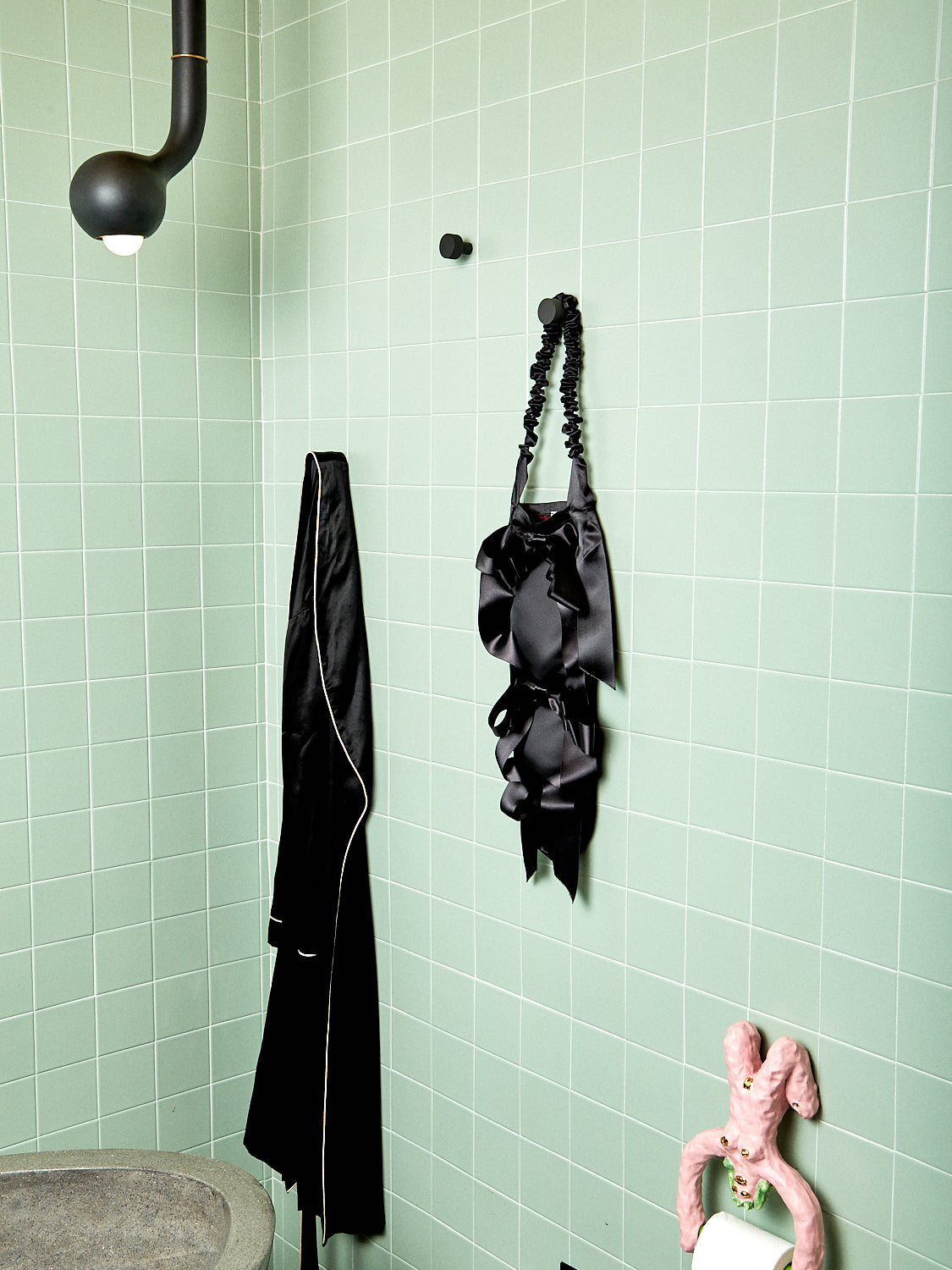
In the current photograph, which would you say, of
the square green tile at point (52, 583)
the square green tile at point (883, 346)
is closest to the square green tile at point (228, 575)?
the square green tile at point (52, 583)

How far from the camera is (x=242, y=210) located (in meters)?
2.19

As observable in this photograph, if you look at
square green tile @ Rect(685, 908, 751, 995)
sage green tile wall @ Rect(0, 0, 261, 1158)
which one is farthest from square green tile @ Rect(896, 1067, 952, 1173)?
sage green tile wall @ Rect(0, 0, 261, 1158)

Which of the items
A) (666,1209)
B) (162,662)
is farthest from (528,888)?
(162,662)

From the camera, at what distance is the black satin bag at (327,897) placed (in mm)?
2043

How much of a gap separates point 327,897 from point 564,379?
38.9 inches

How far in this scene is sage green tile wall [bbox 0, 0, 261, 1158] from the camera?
1.96m

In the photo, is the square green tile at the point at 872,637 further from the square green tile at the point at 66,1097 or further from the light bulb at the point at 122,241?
the square green tile at the point at 66,1097

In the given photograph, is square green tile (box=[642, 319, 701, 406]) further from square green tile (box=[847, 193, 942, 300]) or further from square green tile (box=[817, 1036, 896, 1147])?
square green tile (box=[817, 1036, 896, 1147])

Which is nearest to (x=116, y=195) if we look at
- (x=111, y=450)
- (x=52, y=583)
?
(x=111, y=450)

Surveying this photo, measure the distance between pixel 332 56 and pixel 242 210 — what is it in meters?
0.33

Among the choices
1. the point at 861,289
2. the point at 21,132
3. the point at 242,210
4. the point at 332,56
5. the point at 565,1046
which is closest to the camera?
the point at 861,289

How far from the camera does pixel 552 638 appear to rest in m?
1.64

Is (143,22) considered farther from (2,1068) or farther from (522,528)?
(2,1068)

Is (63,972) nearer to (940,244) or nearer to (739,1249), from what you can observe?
(739,1249)
